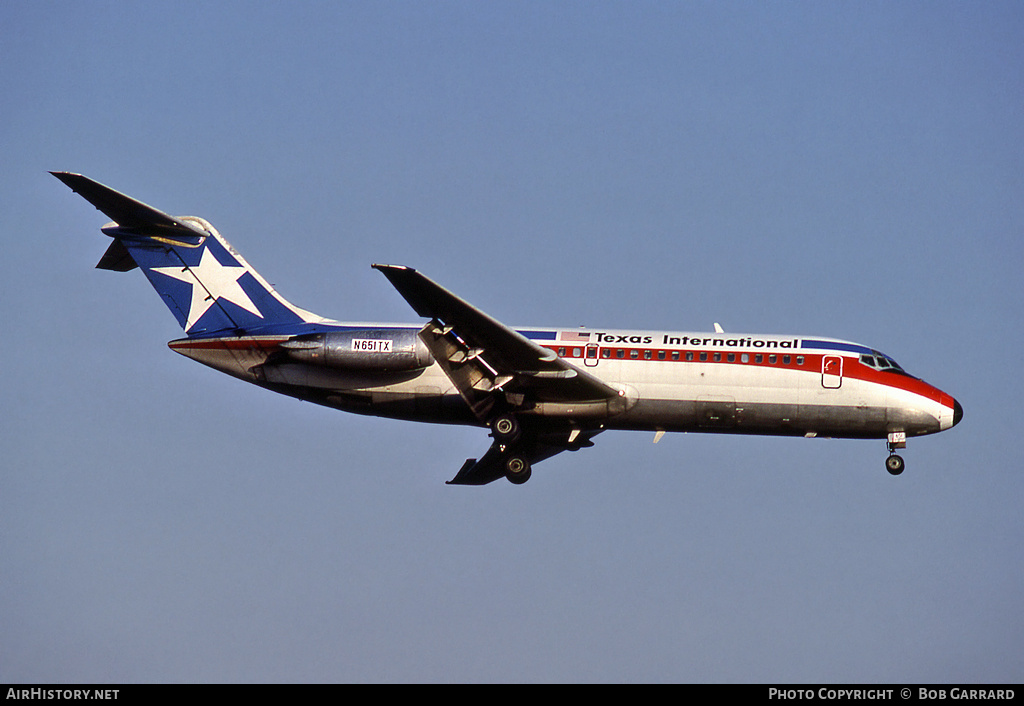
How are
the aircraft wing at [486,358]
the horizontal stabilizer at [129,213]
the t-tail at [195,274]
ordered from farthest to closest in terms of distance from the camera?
the t-tail at [195,274]
the horizontal stabilizer at [129,213]
the aircraft wing at [486,358]

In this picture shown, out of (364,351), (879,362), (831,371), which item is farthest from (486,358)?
(879,362)

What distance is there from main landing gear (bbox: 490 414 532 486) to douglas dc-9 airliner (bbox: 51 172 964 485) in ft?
0.09

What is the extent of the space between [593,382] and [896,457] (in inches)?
326

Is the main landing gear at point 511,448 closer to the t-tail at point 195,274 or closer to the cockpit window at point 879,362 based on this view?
the t-tail at point 195,274

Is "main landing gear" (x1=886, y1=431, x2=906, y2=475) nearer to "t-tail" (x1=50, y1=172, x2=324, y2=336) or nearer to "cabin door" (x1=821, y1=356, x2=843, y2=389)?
Answer: "cabin door" (x1=821, y1=356, x2=843, y2=389)

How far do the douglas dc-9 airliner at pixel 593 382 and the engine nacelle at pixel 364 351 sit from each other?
3 cm

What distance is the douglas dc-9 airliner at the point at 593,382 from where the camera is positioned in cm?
3309

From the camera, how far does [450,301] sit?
3034 centimetres

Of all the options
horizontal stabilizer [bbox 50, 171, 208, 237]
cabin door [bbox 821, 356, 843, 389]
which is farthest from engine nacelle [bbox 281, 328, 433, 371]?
cabin door [bbox 821, 356, 843, 389]

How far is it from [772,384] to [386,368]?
9.88 metres

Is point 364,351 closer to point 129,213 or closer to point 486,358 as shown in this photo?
point 486,358

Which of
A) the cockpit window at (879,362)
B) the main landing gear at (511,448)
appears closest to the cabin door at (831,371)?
the cockpit window at (879,362)
